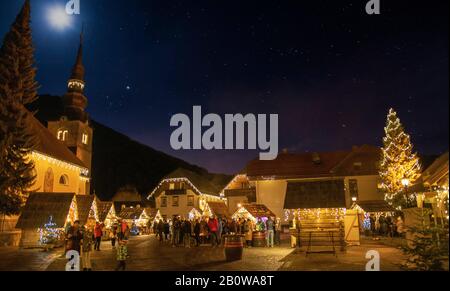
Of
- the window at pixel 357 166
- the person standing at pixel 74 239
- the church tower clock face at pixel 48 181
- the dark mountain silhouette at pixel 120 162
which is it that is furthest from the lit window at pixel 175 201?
the dark mountain silhouette at pixel 120 162

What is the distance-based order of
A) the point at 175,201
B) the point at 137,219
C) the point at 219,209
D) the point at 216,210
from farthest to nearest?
the point at 175,201
the point at 219,209
the point at 216,210
the point at 137,219

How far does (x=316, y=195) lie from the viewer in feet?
69.1

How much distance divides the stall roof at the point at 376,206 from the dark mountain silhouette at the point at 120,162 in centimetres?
8694

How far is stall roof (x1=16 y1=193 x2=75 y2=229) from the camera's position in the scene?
87.5ft

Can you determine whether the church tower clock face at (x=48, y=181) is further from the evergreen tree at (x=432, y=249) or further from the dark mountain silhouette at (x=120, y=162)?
the dark mountain silhouette at (x=120, y=162)

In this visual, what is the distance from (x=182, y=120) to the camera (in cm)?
1827

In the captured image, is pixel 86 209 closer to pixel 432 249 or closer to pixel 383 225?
pixel 383 225

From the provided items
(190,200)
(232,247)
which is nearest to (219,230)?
(232,247)

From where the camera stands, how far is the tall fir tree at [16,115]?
28.6 m

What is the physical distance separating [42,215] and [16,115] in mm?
8461

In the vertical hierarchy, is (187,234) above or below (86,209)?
below

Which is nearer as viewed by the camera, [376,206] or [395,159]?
[376,206]
